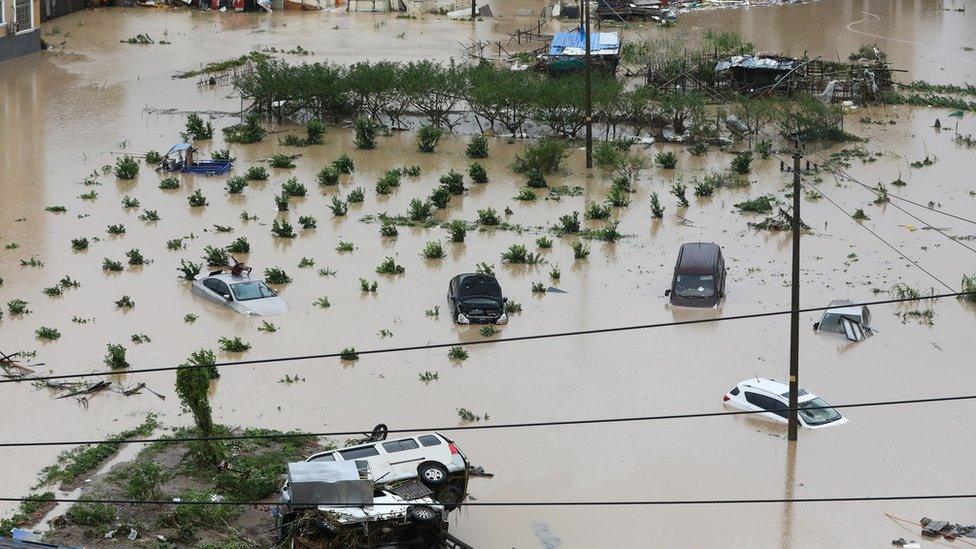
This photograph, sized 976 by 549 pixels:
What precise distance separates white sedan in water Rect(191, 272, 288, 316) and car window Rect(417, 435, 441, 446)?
9.59 metres

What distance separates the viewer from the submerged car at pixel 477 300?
27.9 metres

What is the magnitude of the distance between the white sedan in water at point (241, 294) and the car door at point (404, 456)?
9649 mm

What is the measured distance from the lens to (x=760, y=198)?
37.1 meters

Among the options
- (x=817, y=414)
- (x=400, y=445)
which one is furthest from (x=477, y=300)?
(x=400, y=445)

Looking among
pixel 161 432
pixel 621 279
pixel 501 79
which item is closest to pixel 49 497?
pixel 161 432

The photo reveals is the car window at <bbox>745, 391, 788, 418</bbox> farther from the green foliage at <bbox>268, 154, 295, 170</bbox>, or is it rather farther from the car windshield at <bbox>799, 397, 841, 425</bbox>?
the green foliage at <bbox>268, 154, 295, 170</bbox>

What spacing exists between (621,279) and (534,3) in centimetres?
4835

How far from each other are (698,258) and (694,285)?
0.89 m

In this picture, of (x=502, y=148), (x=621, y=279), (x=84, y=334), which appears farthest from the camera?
(x=502, y=148)

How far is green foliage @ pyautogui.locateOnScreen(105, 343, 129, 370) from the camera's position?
2520 cm

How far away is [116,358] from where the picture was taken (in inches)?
992

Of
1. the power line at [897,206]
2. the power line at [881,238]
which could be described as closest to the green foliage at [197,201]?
the power line at [881,238]

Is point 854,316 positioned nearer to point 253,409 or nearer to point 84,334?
point 253,409

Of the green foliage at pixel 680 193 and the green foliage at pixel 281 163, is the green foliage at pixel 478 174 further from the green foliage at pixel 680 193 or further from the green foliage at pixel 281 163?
the green foliage at pixel 281 163
